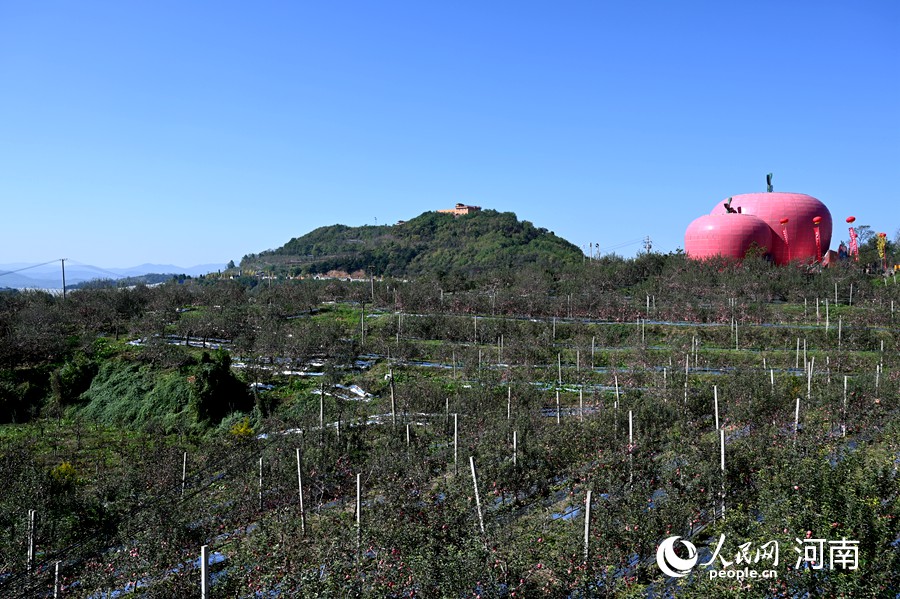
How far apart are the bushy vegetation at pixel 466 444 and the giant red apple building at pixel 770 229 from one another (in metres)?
3.40

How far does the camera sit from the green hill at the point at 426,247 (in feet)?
244

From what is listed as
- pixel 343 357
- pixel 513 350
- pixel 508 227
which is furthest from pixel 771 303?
pixel 508 227

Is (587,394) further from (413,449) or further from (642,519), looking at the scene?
(642,519)

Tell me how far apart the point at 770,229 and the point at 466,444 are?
32.4m

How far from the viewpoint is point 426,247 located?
87.8m

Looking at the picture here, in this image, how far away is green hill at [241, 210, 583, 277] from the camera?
7450 cm

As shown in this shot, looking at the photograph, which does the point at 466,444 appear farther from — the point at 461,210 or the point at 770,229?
the point at 461,210

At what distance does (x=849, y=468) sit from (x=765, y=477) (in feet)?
3.79

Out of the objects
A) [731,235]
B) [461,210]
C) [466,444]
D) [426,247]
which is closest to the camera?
[466,444]

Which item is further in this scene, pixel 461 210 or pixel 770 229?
pixel 461 210

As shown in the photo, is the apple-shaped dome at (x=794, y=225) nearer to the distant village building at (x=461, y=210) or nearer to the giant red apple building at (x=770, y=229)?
the giant red apple building at (x=770, y=229)

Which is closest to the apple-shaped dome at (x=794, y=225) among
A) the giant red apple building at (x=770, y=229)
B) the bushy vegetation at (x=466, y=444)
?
the giant red apple building at (x=770, y=229)

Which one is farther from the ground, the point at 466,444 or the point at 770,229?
the point at 770,229

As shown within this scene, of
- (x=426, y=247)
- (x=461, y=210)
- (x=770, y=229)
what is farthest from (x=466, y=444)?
(x=461, y=210)
